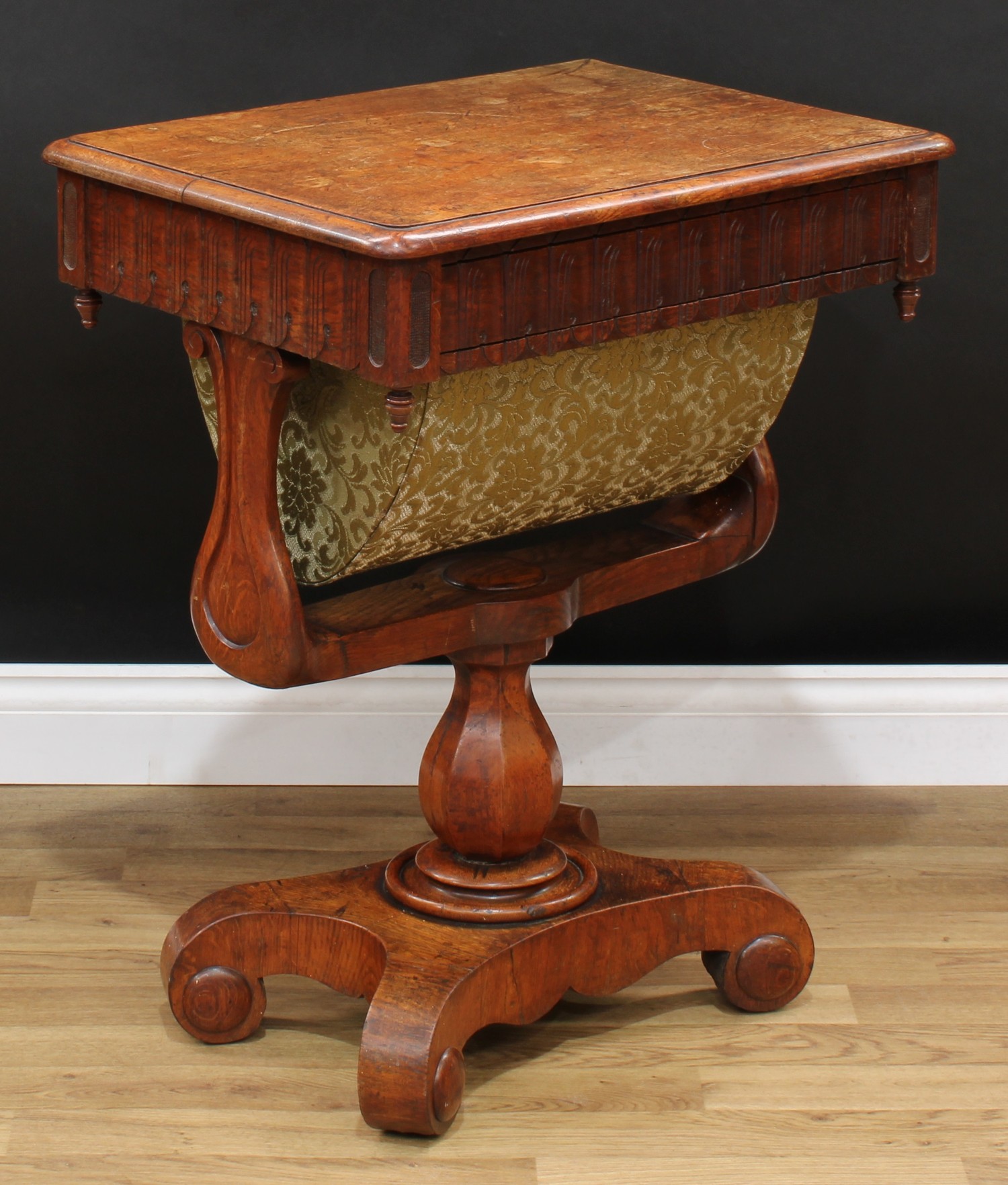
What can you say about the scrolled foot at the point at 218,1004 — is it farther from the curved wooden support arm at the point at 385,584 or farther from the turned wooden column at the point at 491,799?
the curved wooden support arm at the point at 385,584

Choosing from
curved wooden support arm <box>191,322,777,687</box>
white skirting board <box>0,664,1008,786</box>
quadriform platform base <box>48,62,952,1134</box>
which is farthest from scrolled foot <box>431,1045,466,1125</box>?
white skirting board <box>0,664,1008,786</box>

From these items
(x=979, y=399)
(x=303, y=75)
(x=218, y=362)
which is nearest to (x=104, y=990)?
(x=218, y=362)

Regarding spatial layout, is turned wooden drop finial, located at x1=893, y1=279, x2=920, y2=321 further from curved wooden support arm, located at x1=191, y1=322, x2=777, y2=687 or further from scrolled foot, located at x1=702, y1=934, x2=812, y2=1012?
scrolled foot, located at x1=702, y1=934, x2=812, y2=1012

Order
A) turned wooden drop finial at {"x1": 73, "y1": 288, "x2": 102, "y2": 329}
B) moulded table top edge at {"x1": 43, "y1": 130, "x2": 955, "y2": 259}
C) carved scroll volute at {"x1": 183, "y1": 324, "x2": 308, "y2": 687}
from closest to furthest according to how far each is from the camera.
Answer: moulded table top edge at {"x1": 43, "y1": 130, "x2": 955, "y2": 259} → carved scroll volute at {"x1": 183, "y1": 324, "x2": 308, "y2": 687} → turned wooden drop finial at {"x1": 73, "y1": 288, "x2": 102, "y2": 329}

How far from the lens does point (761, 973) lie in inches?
88.1

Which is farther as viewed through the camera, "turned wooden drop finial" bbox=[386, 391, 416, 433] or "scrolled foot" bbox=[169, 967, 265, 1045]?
"scrolled foot" bbox=[169, 967, 265, 1045]

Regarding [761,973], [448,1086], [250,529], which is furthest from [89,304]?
[761,973]

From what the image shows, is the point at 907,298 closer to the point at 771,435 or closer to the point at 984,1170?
the point at 771,435

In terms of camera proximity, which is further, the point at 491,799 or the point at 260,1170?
the point at 491,799

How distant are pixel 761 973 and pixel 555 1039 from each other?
26 cm

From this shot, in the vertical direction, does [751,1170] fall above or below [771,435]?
below

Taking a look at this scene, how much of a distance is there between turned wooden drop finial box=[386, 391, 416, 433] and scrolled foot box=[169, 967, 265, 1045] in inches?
30.9

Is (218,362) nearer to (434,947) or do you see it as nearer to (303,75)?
(434,947)

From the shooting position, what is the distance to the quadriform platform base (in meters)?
1.72
